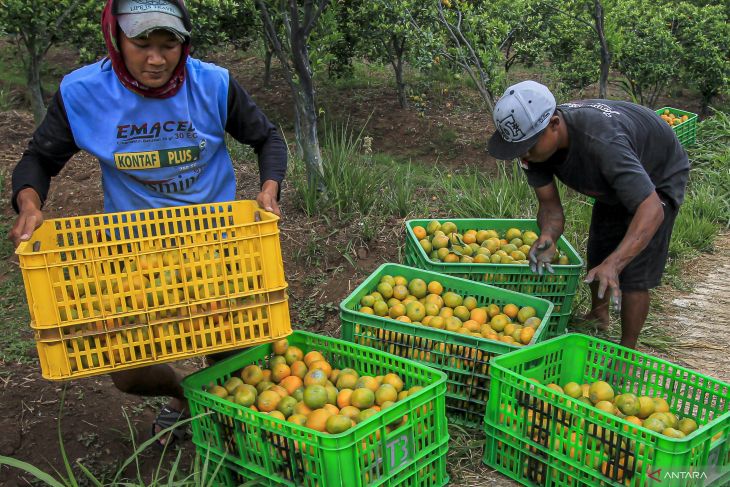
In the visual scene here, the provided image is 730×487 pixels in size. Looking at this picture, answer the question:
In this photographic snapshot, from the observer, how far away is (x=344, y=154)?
5508 millimetres

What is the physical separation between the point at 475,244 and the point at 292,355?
1648 millimetres

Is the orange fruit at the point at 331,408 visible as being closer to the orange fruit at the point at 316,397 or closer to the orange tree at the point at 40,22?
the orange fruit at the point at 316,397

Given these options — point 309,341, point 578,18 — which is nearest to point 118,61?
point 309,341

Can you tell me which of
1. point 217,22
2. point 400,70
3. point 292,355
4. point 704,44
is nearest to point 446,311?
point 292,355

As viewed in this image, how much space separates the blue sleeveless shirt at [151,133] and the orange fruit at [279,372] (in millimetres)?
808

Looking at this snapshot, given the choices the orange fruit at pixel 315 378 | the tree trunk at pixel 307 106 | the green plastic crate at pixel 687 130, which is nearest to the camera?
the orange fruit at pixel 315 378

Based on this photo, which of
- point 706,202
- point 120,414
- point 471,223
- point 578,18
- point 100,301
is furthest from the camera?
point 578,18

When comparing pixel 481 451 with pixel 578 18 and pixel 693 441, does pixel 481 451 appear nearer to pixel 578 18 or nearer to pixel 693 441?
pixel 693 441

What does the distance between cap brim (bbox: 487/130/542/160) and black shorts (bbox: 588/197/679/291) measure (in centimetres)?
75

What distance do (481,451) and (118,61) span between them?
2345mm

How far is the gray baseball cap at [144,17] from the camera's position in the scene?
246 cm

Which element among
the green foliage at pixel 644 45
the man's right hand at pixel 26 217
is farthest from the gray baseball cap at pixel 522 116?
the green foliage at pixel 644 45

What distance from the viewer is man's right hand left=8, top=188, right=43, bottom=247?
2.33 m

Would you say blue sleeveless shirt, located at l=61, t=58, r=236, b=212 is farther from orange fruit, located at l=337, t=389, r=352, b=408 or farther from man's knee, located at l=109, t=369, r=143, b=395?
orange fruit, located at l=337, t=389, r=352, b=408
